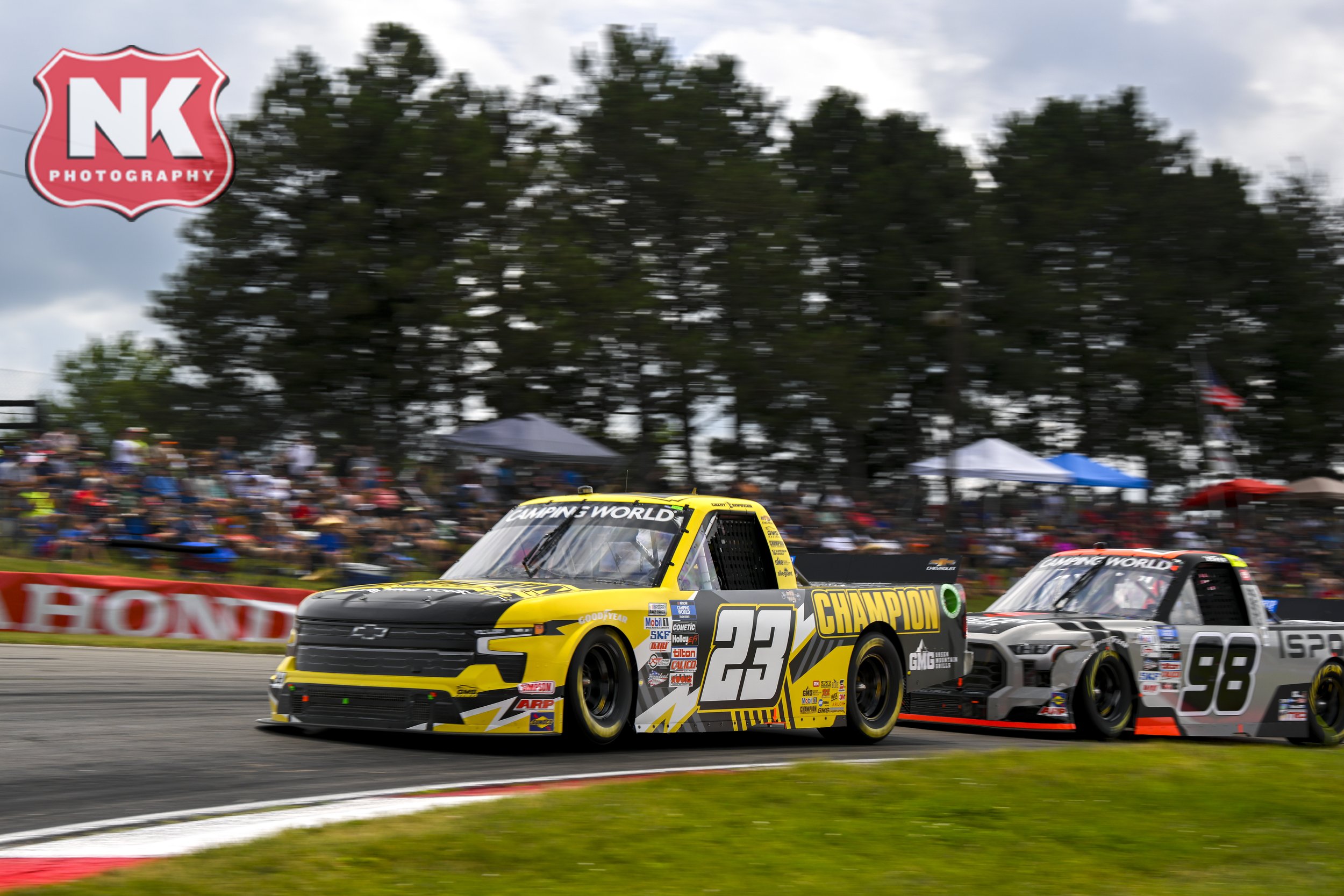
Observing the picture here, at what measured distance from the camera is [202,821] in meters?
6.14

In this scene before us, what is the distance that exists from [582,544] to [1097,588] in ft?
17.8

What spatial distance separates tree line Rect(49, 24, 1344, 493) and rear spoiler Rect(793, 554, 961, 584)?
14.7 metres

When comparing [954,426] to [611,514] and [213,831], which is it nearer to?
[611,514]

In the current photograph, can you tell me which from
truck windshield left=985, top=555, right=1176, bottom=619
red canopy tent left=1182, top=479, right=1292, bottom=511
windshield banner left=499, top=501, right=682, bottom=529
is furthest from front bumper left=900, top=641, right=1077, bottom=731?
red canopy tent left=1182, top=479, right=1292, bottom=511

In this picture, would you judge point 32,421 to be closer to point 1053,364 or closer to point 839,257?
point 839,257

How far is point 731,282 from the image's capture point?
119ft

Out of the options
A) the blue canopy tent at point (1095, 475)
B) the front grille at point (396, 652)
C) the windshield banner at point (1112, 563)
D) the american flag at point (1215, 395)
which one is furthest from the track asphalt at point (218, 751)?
the american flag at point (1215, 395)

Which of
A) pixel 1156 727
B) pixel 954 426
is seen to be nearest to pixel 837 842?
pixel 1156 727

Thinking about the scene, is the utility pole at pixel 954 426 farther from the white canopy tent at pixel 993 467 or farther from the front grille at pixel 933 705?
the front grille at pixel 933 705

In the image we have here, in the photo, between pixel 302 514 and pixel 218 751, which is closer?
pixel 218 751

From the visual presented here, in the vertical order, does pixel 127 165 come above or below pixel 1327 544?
above

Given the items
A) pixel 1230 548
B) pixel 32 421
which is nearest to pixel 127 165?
pixel 32 421

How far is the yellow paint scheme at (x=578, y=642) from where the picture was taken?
8477mm

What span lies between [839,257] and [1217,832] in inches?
1426
